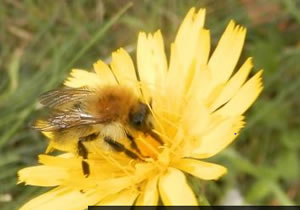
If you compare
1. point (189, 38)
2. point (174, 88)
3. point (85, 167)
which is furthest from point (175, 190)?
point (189, 38)

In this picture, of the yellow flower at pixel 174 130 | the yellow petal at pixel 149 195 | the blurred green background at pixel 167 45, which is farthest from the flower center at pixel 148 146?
the blurred green background at pixel 167 45

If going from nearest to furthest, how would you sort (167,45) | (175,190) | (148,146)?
(175,190)
(148,146)
(167,45)

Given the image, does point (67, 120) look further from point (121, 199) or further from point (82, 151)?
point (121, 199)

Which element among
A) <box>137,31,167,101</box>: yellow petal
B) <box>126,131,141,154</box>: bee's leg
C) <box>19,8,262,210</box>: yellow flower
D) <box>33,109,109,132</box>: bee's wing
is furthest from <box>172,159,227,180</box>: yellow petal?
<box>137,31,167,101</box>: yellow petal

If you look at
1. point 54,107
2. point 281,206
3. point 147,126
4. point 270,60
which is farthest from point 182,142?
point 270,60

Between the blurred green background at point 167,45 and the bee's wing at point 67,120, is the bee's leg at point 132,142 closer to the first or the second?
the bee's wing at point 67,120

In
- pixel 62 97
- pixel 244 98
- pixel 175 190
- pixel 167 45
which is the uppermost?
pixel 167 45
